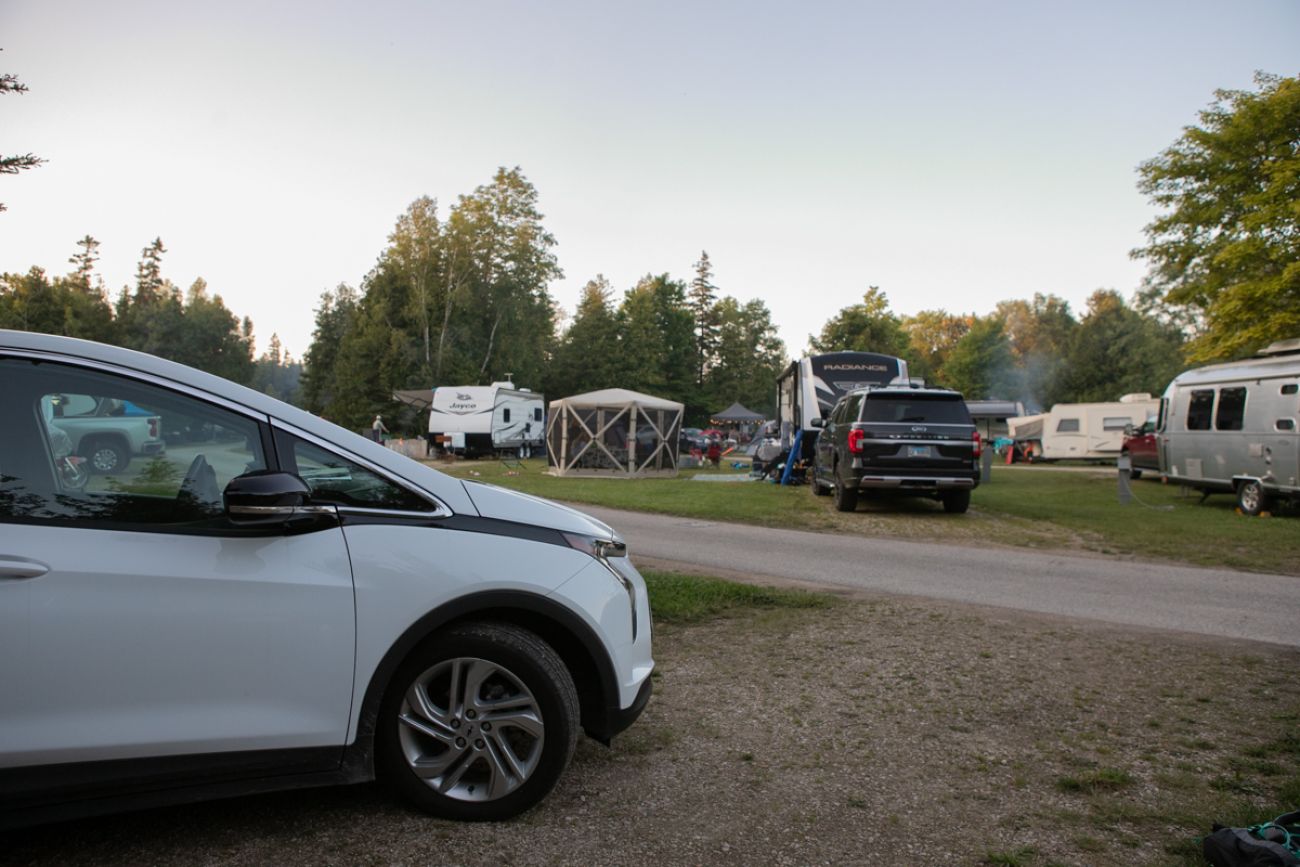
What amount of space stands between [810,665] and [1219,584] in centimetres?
578

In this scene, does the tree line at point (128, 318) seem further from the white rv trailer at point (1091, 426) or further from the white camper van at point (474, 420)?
the white rv trailer at point (1091, 426)

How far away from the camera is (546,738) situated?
9.84 ft

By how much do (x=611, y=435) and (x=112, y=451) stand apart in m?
23.5

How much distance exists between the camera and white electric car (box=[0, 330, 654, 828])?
2518 mm

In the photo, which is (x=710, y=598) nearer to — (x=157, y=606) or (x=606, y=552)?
(x=606, y=552)

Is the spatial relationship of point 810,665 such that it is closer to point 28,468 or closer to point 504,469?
point 28,468

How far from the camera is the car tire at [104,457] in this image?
8.90 feet

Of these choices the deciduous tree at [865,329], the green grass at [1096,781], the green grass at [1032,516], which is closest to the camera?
the green grass at [1096,781]

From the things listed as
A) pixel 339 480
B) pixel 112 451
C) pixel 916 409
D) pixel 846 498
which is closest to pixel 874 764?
pixel 339 480

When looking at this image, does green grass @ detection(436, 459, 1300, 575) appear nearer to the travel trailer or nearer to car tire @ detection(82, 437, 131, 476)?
the travel trailer

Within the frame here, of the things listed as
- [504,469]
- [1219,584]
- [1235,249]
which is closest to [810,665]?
[1219,584]

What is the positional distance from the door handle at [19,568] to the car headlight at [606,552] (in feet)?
5.37

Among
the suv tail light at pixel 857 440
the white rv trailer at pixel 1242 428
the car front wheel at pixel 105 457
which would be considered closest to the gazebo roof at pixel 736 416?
the white rv trailer at pixel 1242 428

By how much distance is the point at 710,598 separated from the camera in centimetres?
705
